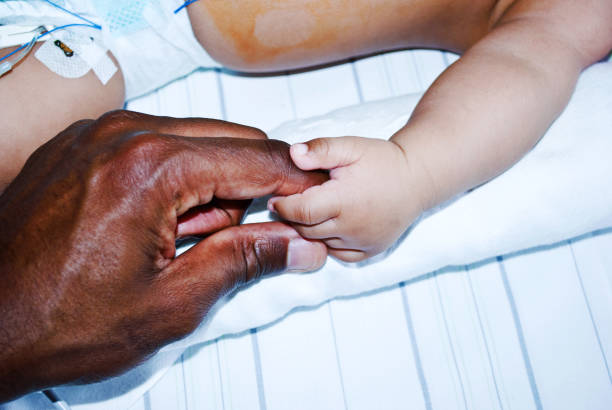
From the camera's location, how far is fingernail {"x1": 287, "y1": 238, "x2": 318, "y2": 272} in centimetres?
72

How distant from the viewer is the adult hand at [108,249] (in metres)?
0.54

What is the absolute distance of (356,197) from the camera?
2.29ft

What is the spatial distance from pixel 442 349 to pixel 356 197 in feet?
1.21

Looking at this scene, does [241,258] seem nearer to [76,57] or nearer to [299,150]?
[299,150]

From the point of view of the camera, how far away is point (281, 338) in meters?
0.86

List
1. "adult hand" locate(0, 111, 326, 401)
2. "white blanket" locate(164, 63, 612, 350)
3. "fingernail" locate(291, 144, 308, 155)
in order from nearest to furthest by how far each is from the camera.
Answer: "adult hand" locate(0, 111, 326, 401)
"fingernail" locate(291, 144, 308, 155)
"white blanket" locate(164, 63, 612, 350)

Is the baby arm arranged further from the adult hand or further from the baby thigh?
the baby thigh

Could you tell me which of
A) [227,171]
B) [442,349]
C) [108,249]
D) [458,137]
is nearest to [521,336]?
[442,349]

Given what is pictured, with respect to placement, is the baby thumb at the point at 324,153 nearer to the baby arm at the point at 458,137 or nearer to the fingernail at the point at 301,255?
the baby arm at the point at 458,137

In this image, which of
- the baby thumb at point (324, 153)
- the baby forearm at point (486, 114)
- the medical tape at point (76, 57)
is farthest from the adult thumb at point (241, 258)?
the medical tape at point (76, 57)

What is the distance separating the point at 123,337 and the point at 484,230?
60 cm

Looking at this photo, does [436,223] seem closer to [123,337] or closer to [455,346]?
[455,346]

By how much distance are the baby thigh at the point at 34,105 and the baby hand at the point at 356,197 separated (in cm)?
46

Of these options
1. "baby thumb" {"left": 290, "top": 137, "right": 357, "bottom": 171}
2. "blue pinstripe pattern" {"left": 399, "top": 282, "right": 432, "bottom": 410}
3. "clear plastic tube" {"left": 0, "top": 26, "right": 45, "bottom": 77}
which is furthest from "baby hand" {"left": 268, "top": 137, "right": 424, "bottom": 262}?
"clear plastic tube" {"left": 0, "top": 26, "right": 45, "bottom": 77}
